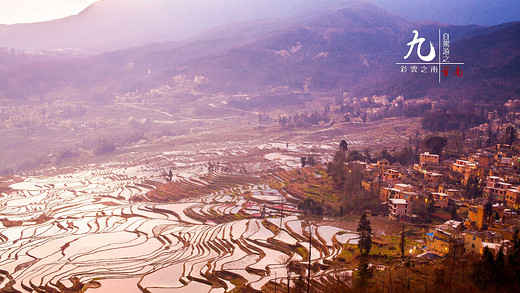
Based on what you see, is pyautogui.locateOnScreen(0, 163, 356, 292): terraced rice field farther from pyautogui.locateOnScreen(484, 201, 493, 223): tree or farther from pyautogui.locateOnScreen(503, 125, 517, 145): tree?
pyautogui.locateOnScreen(503, 125, 517, 145): tree

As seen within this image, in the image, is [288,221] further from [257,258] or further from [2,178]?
[2,178]

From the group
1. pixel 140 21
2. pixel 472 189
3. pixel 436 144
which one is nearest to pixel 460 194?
pixel 472 189

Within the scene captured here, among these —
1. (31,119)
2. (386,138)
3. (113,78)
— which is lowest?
(386,138)

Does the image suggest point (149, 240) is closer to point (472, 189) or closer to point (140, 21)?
point (472, 189)

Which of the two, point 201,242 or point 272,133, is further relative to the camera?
point 272,133

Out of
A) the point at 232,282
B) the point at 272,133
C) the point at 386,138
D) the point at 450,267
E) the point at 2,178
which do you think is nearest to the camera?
the point at 450,267

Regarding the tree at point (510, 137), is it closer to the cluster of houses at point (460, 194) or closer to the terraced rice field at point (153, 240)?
the cluster of houses at point (460, 194)

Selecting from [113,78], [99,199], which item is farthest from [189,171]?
[113,78]
